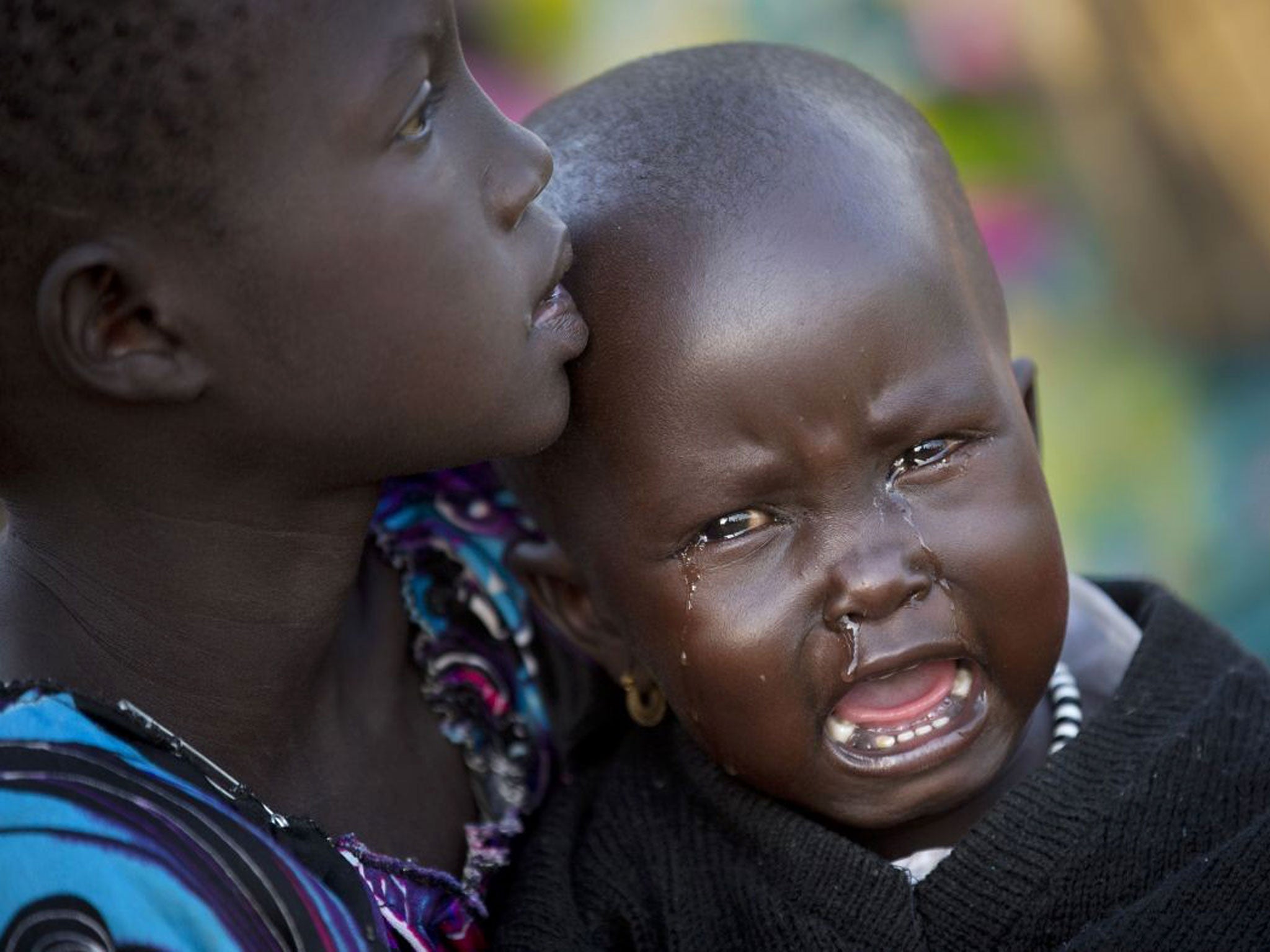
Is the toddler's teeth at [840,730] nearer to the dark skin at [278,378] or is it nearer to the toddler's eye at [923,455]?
the toddler's eye at [923,455]

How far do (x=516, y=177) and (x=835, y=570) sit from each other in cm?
58

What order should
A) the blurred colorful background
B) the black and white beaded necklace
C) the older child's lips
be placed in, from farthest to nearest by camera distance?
the blurred colorful background < the black and white beaded necklace < the older child's lips

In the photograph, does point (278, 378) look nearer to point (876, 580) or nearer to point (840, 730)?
point (876, 580)

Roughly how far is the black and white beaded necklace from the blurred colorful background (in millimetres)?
1762

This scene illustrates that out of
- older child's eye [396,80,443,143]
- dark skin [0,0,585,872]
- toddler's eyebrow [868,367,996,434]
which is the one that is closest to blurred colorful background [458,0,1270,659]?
toddler's eyebrow [868,367,996,434]

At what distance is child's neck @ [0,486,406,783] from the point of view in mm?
1696

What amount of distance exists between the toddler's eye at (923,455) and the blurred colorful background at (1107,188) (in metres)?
2.15

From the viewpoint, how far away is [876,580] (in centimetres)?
186

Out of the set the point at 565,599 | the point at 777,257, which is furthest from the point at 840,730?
the point at 777,257

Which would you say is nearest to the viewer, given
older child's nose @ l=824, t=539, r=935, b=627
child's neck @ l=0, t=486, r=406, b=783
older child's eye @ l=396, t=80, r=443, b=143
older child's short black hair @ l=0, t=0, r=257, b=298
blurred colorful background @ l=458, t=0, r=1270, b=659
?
older child's short black hair @ l=0, t=0, r=257, b=298

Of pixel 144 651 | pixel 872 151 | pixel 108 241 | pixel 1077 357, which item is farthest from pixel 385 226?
pixel 1077 357

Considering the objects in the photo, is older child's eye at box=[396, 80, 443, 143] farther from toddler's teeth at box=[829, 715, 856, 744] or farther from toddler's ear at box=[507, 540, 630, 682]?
toddler's teeth at box=[829, 715, 856, 744]

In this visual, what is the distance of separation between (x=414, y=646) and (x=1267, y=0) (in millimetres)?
3076

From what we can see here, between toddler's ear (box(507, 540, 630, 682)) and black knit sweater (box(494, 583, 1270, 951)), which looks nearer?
black knit sweater (box(494, 583, 1270, 951))
